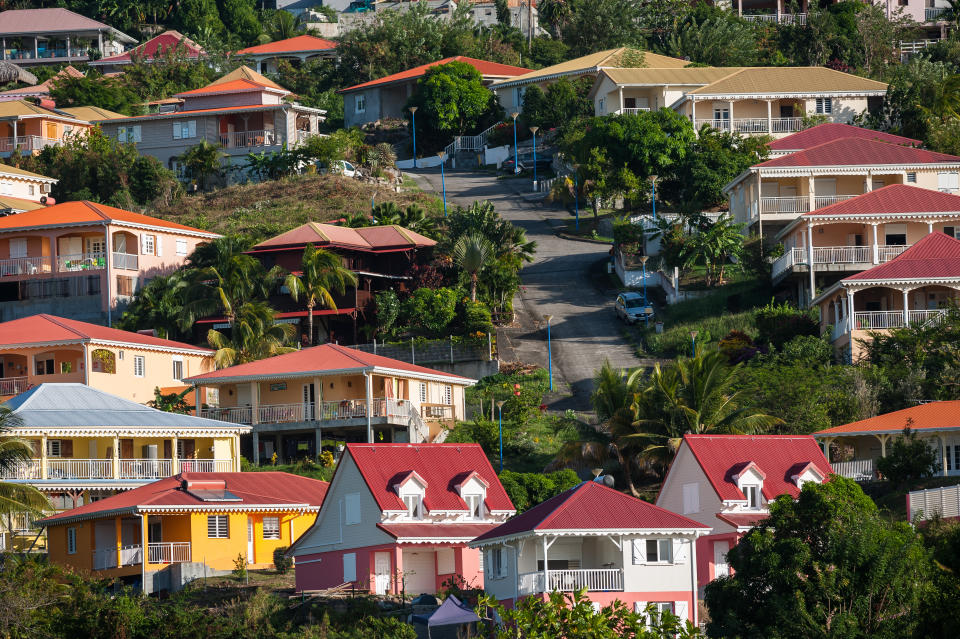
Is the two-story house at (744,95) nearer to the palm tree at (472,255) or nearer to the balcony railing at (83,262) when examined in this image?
the palm tree at (472,255)

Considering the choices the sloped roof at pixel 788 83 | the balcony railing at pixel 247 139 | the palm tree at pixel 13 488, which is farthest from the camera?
the balcony railing at pixel 247 139

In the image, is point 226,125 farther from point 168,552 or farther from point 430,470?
point 430,470

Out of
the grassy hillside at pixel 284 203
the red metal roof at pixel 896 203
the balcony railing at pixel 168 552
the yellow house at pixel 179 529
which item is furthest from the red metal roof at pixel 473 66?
the balcony railing at pixel 168 552

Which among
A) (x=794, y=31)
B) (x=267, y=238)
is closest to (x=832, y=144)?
(x=267, y=238)

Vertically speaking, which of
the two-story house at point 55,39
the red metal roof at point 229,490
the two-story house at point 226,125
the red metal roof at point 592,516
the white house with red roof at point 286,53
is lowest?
the red metal roof at point 229,490

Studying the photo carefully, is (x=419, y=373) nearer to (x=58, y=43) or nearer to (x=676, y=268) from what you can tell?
(x=676, y=268)

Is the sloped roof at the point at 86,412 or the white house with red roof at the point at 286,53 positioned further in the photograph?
the white house with red roof at the point at 286,53

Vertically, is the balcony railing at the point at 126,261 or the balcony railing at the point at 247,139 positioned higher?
the balcony railing at the point at 247,139
